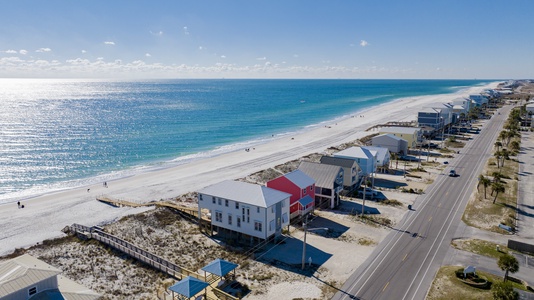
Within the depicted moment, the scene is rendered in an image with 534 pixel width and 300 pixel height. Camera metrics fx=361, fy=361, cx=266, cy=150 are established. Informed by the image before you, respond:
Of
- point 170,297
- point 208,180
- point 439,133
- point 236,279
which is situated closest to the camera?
point 170,297

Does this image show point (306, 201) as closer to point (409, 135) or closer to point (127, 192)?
point (127, 192)

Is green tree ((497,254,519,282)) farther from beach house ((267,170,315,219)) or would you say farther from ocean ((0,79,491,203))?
ocean ((0,79,491,203))

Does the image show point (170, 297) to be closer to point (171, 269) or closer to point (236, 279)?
point (171, 269)

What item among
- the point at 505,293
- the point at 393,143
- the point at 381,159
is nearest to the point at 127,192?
the point at 381,159

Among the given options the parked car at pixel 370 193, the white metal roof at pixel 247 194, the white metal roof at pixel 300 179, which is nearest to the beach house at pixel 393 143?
the parked car at pixel 370 193

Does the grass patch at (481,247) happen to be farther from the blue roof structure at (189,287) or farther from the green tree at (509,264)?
the blue roof structure at (189,287)

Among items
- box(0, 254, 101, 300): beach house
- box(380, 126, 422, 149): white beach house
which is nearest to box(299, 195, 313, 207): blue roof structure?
box(0, 254, 101, 300): beach house

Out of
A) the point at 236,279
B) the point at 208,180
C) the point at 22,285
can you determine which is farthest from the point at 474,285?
the point at 208,180
